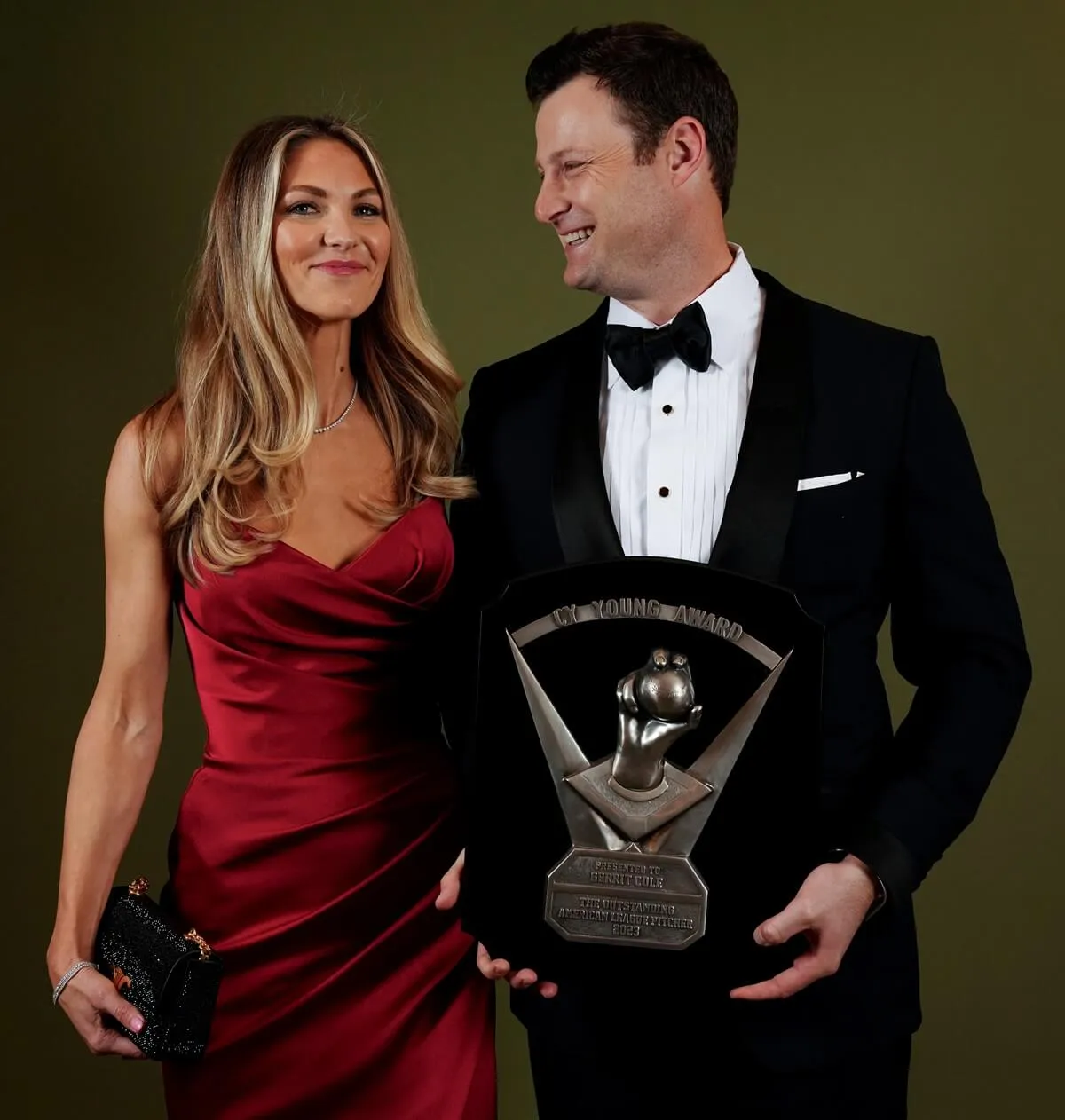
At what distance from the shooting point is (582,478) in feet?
6.73

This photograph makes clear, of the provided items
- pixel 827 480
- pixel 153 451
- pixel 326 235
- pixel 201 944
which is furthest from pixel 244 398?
→ pixel 827 480

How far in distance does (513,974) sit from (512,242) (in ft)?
6.08

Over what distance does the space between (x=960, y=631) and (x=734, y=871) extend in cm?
45

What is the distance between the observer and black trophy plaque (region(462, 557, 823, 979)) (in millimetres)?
1775

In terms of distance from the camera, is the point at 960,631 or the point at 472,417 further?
the point at 472,417

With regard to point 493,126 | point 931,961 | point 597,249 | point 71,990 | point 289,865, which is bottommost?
point 931,961

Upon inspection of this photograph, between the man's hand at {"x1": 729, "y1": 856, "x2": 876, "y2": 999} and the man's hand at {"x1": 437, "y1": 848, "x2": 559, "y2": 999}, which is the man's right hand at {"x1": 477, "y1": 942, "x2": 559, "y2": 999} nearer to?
the man's hand at {"x1": 437, "y1": 848, "x2": 559, "y2": 999}

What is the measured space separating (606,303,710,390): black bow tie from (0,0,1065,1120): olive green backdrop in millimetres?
1160

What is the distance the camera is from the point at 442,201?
329 centimetres

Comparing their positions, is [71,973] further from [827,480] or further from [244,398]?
[827,480]

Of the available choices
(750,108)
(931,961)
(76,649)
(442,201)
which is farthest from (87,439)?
(931,961)

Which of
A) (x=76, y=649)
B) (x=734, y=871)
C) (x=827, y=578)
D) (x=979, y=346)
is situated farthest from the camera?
(x=76, y=649)

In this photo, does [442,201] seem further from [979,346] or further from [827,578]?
[827,578]

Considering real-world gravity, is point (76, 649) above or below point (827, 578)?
below
